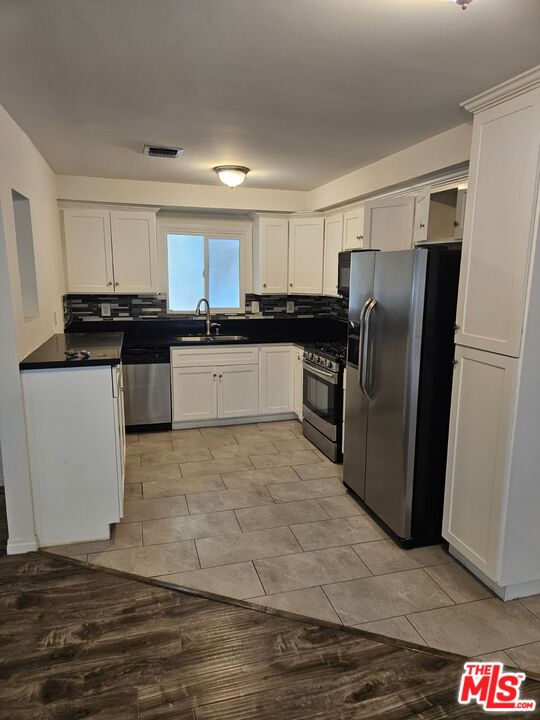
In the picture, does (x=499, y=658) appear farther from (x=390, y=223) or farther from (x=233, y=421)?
(x=233, y=421)

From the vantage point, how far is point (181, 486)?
11.3 ft

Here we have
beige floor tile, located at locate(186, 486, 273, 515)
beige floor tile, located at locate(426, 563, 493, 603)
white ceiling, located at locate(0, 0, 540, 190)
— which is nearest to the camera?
white ceiling, located at locate(0, 0, 540, 190)

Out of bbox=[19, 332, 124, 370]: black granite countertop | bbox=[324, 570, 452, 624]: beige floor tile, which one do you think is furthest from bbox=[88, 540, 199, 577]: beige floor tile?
bbox=[19, 332, 124, 370]: black granite countertop

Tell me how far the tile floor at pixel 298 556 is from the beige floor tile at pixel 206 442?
33 centimetres

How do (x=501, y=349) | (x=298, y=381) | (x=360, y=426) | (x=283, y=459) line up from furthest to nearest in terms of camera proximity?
(x=298, y=381) → (x=283, y=459) → (x=360, y=426) → (x=501, y=349)

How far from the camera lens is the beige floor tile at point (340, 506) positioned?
307 cm

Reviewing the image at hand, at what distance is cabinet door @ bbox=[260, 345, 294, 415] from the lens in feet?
15.7

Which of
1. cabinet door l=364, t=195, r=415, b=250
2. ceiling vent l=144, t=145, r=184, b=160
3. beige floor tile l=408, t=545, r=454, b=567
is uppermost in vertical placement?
ceiling vent l=144, t=145, r=184, b=160

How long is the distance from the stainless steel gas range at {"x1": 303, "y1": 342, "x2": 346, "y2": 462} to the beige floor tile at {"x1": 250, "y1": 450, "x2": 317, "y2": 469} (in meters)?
0.15

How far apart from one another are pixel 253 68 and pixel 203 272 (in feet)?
10.7

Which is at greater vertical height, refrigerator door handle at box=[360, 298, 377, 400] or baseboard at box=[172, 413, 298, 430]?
Result: refrigerator door handle at box=[360, 298, 377, 400]

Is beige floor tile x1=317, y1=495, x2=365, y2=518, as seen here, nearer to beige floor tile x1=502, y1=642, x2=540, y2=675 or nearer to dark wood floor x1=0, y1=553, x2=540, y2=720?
dark wood floor x1=0, y1=553, x2=540, y2=720

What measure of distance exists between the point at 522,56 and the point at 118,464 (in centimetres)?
278

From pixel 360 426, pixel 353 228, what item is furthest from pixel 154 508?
pixel 353 228
